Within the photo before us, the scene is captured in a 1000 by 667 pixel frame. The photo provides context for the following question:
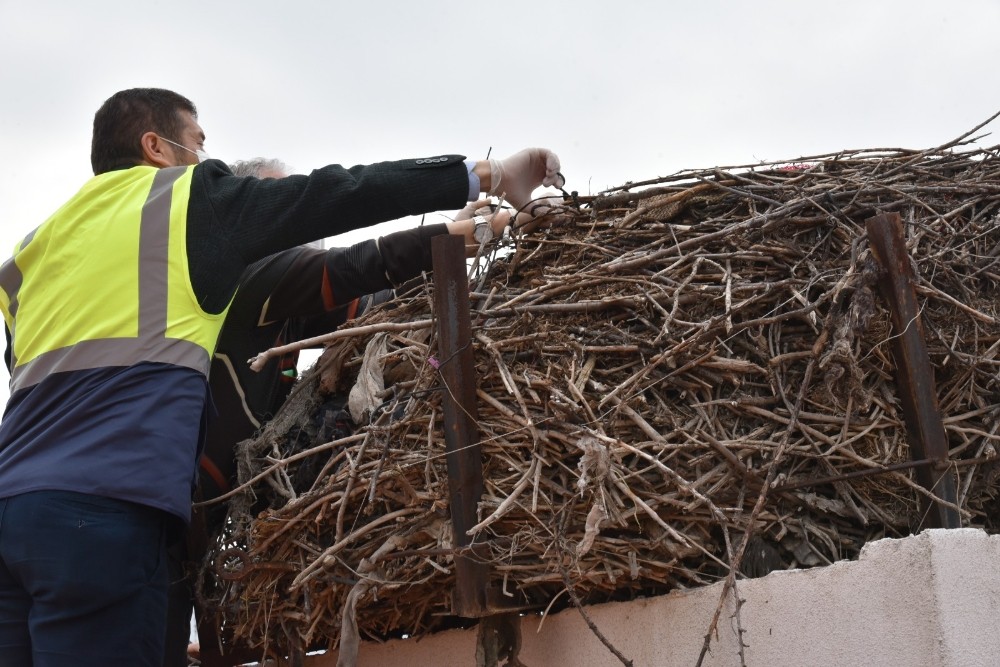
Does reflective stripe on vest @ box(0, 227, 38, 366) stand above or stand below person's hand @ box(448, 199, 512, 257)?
below

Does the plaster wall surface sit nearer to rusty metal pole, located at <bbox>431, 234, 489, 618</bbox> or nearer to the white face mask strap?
rusty metal pole, located at <bbox>431, 234, 489, 618</bbox>

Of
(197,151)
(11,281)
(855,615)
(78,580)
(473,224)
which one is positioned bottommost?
(855,615)

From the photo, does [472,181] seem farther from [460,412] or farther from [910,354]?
[910,354]

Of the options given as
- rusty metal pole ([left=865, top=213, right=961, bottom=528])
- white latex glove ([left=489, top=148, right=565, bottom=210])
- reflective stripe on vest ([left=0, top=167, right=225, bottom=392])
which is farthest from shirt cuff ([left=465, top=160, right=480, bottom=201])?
rusty metal pole ([left=865, top=213, right=961, bottom=528])

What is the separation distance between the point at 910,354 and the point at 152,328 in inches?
80.7

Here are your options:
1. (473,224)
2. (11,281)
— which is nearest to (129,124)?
(11,281)

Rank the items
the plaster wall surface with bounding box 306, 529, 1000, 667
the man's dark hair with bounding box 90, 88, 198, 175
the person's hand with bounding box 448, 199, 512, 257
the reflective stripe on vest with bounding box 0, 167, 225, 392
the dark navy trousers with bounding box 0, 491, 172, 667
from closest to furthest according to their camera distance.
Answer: the plaster wall surface with bounding box 306, 529, 1000, 667 → the dark navy trousers with bounding box 0, 491, 172, 667 → the reflective stripe on vest with bounding box 0, 167, 225, 392 → the person's hand with bounding box 448, 199, 512, 257 → the man's dark hair with bounding box 90, 88, 198, 175

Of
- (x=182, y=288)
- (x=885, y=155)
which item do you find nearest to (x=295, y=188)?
(x=182, y=288)

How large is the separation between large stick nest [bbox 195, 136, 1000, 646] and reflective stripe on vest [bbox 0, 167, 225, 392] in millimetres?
420

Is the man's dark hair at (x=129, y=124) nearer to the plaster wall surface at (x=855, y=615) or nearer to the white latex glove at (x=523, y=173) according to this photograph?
the white latex glove at (x=523, y=173)

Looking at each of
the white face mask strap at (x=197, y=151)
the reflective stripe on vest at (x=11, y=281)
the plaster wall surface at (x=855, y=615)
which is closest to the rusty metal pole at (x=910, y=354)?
the plaster wall surface at (x=855, y=615)

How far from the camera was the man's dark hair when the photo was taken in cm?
398

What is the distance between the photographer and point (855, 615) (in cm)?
265

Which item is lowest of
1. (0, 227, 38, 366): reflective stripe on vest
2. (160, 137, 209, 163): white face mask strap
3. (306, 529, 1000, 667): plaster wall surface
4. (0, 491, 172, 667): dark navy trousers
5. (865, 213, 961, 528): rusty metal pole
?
(306, 529, 1000, 667): plaster wall surface
